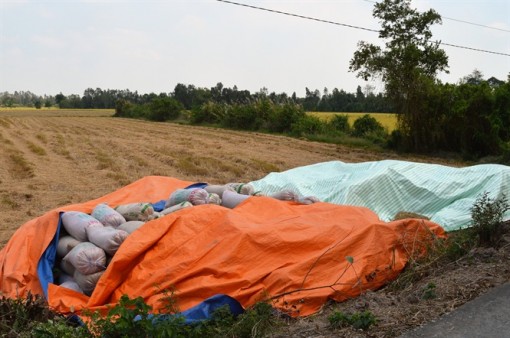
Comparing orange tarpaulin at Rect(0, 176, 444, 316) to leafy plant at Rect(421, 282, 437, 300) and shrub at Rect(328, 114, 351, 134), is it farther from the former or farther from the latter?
shrub at Rect(328, 114, 351, 134)

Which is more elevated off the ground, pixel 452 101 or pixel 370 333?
pixel 452 101

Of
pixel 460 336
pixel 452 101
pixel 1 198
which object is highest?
pixel 452 101

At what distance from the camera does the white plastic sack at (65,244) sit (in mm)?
4520

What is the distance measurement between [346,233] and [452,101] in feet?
45.9

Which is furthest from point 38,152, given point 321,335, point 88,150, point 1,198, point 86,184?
point 321,335

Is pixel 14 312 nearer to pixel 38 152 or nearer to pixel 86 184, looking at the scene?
pixel 86 184

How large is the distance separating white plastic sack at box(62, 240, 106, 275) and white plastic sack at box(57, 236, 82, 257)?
30 cm

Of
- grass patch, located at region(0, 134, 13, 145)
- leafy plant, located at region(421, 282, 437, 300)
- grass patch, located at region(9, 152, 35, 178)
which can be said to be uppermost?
leafy plant, located at region(421, 282, 437, 300)

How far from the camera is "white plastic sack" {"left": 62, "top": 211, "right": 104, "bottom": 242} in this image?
4561mm

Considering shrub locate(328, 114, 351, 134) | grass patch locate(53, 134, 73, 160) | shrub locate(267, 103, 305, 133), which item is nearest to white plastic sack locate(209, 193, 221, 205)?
grass patch locate(53, 134, 73, 160)

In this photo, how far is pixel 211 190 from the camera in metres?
5.67

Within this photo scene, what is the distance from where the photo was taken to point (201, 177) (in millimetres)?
11523

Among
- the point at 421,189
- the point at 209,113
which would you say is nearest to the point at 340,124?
the point at 209,113

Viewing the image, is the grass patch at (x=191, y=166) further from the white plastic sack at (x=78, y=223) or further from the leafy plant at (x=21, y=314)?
the leafy plant at (x=21, y=314)
